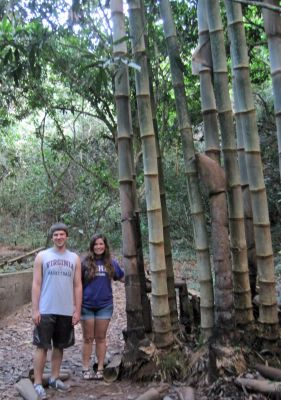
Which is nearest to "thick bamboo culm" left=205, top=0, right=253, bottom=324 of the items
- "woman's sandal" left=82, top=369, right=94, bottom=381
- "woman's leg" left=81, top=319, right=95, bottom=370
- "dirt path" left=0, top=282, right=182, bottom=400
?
"dirt path" left=0, top=282, right=182, bottom=400

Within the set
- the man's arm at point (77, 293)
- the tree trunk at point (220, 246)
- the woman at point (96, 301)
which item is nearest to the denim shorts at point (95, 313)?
the woman at point (96, 301)

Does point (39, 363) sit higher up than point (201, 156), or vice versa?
point (201, 156)

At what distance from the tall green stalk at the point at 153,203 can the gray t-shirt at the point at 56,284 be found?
0.65 m

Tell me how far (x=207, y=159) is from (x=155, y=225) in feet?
2.12

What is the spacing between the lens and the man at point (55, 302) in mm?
3658

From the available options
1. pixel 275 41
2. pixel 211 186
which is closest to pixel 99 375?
pixel 211 186

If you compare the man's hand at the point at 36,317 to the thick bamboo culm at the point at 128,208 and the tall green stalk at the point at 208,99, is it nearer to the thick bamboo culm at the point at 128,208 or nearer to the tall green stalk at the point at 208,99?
the thick bamboo culm at the point at 128,208

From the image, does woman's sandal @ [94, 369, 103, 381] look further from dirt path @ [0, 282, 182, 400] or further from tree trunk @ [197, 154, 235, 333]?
tree trunk @ [197, 154, 235, 333]

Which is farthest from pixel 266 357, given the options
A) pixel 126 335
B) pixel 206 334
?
pixel 126 335

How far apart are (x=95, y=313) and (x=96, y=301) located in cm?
12

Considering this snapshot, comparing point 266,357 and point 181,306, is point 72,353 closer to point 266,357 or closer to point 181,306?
point 181,306

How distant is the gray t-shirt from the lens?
12.0ft

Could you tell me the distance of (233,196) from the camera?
3.65m

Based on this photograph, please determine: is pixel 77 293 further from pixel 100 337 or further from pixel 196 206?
pixel 196 206
